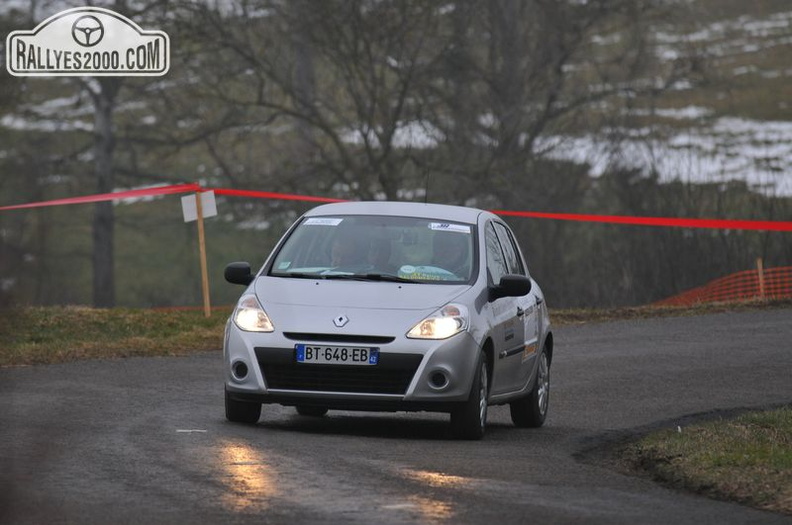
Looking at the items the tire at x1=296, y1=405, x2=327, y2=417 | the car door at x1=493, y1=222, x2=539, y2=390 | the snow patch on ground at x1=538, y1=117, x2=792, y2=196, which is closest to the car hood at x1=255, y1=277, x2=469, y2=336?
the car door at x1=493, y1=222, x2=539, y2=390

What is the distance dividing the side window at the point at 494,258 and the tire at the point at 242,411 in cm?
195

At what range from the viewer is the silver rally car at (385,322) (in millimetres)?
10570

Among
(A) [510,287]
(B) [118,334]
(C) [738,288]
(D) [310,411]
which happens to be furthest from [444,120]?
(A) [510,287]

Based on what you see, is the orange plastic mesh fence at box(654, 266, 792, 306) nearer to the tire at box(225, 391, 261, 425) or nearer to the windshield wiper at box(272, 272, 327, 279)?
the windshield wiper at box(272, 272, 327, 279)

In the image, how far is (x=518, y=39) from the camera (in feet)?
143

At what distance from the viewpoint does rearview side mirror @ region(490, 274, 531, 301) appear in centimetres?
1133

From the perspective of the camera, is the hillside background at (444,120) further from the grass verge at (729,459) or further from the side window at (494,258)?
the grass verge at (729,459)

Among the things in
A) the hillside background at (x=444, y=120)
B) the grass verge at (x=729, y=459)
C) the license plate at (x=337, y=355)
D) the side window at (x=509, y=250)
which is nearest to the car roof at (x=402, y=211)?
A: the side window at (x=509, y=250)

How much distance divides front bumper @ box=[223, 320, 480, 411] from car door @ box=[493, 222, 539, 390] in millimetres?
1119

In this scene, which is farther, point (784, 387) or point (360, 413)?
point (784, 387)

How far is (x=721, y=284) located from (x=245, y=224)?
16204 millimetres

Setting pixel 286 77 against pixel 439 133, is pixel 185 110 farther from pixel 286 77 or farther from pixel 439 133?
pixel 439 133

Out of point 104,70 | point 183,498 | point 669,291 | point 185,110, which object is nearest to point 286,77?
point 185,110

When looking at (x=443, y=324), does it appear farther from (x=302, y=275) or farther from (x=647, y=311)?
(x=647, y=311)
